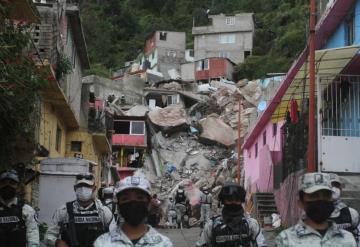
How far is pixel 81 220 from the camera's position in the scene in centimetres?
639

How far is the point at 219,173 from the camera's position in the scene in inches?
1786

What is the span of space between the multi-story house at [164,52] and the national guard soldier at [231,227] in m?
80.4

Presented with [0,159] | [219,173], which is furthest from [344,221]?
[219,173]

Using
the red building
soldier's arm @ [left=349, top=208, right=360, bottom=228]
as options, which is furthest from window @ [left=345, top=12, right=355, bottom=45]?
the red building

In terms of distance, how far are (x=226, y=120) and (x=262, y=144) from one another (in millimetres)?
25941

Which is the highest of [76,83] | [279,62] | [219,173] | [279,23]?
[279,23]

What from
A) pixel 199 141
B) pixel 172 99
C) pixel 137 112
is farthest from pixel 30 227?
pixel 172 99

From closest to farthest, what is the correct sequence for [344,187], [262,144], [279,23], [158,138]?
[344,187], [262,144], [158,138], [279,23]

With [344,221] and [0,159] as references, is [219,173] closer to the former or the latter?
[0,159]

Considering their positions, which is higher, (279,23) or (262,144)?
(279,23)

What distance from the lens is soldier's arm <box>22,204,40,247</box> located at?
6.52 metres

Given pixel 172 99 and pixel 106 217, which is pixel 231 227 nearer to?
pixel 106 217

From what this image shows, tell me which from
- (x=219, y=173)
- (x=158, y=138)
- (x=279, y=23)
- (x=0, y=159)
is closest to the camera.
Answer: (x=0, y=159)

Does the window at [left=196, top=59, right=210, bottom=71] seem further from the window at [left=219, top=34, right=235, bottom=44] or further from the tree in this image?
the tree
